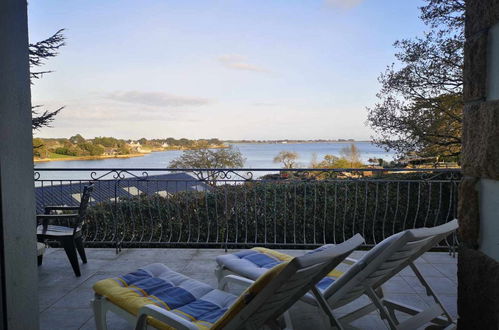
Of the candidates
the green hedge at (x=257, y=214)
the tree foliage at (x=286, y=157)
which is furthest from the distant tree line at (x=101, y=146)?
the tree foliage at (x=286, y=157)

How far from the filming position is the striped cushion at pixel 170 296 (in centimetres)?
223

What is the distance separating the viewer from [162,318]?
6.75 feet

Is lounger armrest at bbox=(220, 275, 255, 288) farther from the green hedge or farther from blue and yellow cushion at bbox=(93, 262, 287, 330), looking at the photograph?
the green hedge

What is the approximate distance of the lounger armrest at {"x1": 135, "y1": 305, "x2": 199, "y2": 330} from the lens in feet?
6.49

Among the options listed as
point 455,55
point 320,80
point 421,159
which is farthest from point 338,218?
point 320,80

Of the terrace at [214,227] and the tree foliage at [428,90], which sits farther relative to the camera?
the tree foliage at [428,90]

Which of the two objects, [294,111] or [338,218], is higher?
[294,111]

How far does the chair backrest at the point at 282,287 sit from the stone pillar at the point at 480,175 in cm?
63

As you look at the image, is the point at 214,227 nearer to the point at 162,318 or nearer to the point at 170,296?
the point at 170,296

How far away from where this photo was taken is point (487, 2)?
4.41ft

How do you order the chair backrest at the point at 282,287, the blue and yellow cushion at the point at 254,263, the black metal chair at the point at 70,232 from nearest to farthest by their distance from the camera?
the chair backrest at the point at 282,287
the blue and yellow cushion at the point at 254,263
the black metal chair at the point at 70,232

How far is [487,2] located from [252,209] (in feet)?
20.1

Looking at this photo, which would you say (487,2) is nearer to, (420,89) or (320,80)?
(420,89)

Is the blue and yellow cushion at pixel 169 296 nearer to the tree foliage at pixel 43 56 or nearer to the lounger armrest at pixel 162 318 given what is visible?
the lounger armrest at pixel 162 318
